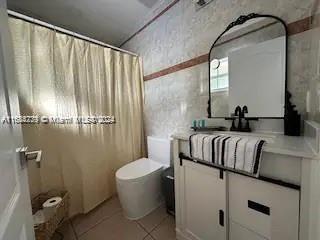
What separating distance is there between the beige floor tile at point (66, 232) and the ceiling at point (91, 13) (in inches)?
92.5

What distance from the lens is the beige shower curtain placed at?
141 cm

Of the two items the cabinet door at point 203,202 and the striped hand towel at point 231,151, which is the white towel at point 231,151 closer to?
the striped hand towel at point 231,151

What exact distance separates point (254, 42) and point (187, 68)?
2.09 ft

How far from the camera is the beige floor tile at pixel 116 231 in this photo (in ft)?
4.60

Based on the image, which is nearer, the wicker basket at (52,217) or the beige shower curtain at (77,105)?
the wicker basket at (52,217)

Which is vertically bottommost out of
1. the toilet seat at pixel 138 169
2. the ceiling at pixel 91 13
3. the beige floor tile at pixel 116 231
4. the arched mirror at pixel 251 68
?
the beige floor tile at pixel 116 231

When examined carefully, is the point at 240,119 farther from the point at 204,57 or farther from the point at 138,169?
the point at 138,169

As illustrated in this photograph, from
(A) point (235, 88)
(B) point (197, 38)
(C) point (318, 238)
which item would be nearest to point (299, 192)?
(C) point (318, 238)

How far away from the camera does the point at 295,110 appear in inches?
40.9

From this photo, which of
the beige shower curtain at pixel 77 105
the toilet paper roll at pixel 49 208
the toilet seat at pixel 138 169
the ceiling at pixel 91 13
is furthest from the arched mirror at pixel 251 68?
the toilet paper roll at pixel 49 208

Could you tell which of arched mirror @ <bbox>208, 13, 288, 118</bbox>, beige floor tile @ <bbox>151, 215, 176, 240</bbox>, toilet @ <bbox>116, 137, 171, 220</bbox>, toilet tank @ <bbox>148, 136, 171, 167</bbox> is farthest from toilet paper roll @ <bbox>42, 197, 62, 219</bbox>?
arched mirror @ <bbox>208, 13, 288, 118</bbox>

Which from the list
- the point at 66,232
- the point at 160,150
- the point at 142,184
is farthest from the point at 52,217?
the point at 160,150

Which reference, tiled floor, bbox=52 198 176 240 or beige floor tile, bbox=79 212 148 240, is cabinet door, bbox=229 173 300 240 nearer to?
tiled floor, bbox=52 198 176 240

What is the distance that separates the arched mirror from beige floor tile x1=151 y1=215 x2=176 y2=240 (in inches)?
44.1
